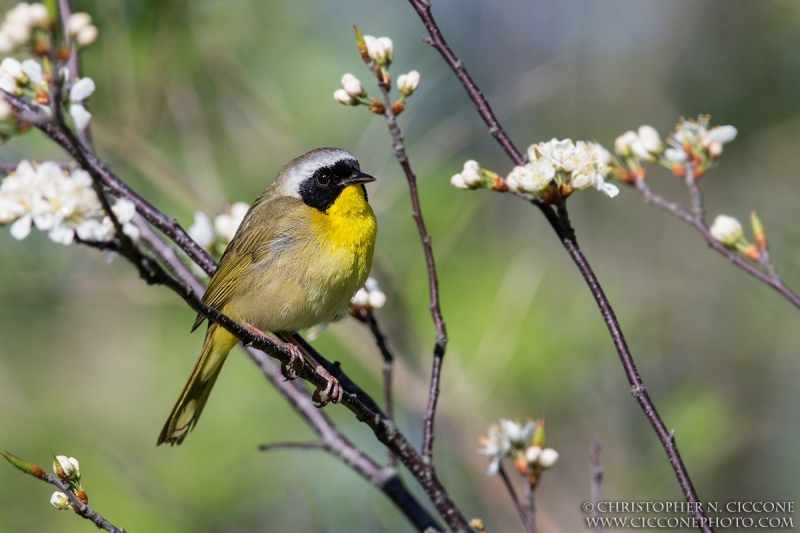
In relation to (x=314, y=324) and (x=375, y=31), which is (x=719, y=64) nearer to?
(x=375, y=31)

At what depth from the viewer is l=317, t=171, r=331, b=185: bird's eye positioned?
12.1 feet

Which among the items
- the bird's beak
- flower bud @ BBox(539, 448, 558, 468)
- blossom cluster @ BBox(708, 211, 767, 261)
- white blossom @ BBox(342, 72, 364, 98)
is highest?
A: the bird's beak

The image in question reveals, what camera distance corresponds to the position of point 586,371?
507 centimetres

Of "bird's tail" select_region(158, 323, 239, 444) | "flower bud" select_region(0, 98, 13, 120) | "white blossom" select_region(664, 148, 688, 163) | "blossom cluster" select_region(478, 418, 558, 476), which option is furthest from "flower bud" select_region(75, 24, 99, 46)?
"white blossom" select_region(664, 148, 688, 163)

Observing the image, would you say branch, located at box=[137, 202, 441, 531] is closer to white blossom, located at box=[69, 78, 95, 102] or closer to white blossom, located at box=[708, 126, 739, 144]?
white blossom, located at box=[69, 78, 95, 102]

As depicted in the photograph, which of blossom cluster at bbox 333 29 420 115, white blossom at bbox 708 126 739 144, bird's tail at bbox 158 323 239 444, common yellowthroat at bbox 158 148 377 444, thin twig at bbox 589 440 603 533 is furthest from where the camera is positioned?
bird's tail at bbox 158 323 239 444

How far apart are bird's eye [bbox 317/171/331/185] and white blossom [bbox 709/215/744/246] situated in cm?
170

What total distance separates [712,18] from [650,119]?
1183mm

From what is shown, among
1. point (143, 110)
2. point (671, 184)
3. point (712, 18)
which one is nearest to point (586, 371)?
point (671, 184)

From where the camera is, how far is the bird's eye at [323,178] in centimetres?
368

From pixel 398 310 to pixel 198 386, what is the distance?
1309mm

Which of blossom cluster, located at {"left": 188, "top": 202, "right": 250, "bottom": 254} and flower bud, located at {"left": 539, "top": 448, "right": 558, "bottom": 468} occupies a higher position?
blossom cluster, located at {"left": 188, "top": 202, "right": 250, "bottom": 254}

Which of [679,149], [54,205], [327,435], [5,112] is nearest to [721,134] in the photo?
[679,149]

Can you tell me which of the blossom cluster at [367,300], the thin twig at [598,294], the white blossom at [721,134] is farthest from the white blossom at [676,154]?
the blossom cluster at [367,300]
